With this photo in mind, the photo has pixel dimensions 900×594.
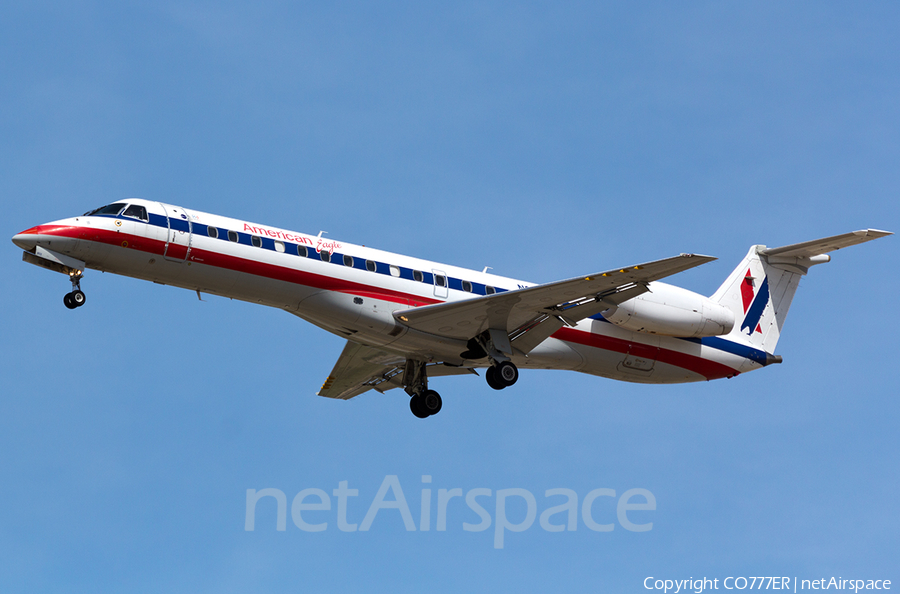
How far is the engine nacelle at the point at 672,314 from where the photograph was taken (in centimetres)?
2377

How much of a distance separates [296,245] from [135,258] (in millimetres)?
3273

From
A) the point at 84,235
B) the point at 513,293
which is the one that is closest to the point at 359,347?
the point at 513,293

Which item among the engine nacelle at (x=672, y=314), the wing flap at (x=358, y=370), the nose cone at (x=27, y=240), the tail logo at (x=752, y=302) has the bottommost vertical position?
the nose cone at (x=27, y=240)

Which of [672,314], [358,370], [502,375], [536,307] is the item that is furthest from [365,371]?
[672,314]

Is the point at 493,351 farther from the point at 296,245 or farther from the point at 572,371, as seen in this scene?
the point at 296,245

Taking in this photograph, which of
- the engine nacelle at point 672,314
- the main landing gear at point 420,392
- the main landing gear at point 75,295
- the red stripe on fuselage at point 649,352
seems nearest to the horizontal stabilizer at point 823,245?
the engine nacelle at point 672,314

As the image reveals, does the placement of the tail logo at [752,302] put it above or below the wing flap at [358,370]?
above

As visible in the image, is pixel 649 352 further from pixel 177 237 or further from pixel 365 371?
pixel 177 237

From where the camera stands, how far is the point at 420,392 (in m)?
24.7

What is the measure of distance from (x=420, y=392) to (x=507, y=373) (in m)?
3.07

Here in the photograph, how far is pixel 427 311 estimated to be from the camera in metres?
21.5

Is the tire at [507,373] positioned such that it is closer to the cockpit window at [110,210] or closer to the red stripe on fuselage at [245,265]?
the red stripe on fuselage at [245,265]

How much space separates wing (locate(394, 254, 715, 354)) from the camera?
21.0 metres

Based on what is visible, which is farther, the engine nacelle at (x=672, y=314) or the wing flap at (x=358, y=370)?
the wing flap at (x=358, y=370)
